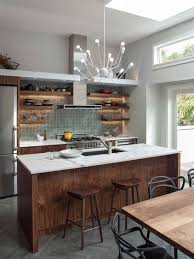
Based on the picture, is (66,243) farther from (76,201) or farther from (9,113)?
(9,113)

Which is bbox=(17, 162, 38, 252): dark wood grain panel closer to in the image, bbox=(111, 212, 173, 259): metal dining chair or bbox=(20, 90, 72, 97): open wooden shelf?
bbox=(111, 212, 173, 259): metal dining chair

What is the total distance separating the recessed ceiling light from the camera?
372 centimetres

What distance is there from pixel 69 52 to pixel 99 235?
13.5ft

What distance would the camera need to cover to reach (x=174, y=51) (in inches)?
199

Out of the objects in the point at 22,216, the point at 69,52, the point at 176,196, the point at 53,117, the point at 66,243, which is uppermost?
the point at 69,52

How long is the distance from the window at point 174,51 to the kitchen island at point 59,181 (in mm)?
2262

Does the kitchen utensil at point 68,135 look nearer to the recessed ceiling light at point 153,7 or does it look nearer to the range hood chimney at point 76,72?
the range hood chimney at point 76,72

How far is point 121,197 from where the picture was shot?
3.51 meters

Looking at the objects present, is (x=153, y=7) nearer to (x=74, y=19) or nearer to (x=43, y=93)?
(x=74, y=19)

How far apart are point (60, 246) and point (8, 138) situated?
2224mm

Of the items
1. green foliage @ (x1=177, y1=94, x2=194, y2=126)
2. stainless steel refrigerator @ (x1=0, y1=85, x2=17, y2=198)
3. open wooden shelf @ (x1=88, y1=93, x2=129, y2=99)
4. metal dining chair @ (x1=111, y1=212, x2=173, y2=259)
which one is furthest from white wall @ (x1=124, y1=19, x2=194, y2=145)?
metal dining chair @ (x1=111, y1=212, x2=173, y2=259)

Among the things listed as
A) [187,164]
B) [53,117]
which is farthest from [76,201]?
[187,164]

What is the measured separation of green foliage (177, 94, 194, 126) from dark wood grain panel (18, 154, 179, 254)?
1.89 metres

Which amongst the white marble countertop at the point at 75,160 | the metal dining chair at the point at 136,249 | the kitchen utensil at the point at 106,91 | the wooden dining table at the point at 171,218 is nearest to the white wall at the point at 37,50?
the kitchen utensil at the point at 106,91
